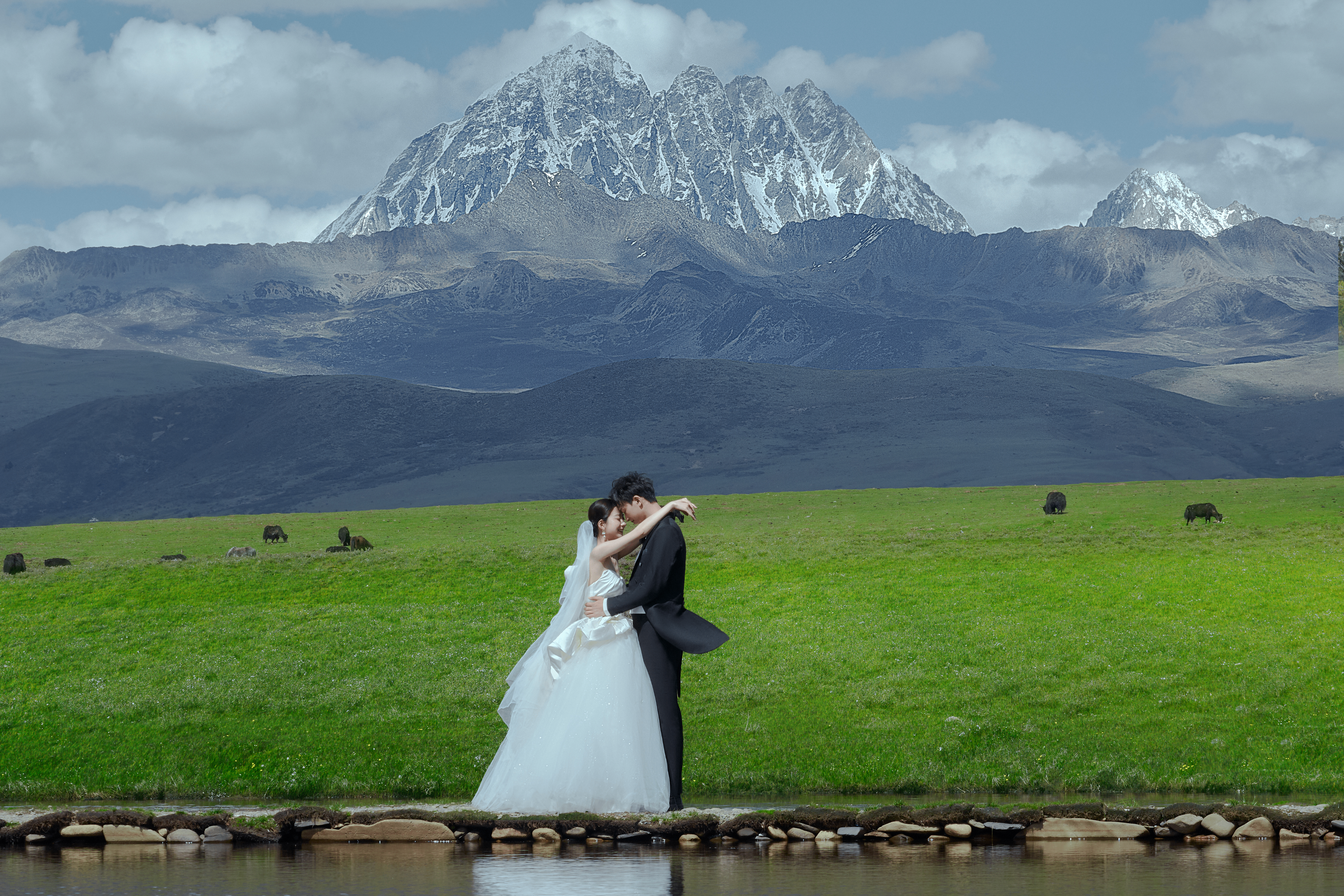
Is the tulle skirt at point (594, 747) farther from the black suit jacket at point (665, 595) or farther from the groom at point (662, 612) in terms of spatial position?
the black suit jacket at point (665, 595)

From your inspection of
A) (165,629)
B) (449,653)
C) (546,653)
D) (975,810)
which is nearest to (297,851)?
(546,653)

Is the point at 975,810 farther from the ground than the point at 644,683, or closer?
closer

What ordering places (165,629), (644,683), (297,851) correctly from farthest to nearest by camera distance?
1. (165,629)
2. (644,683)
3. (297,851)

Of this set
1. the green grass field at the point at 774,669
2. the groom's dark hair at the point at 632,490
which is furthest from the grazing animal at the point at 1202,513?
the groom's dark hair at the point at 632,490

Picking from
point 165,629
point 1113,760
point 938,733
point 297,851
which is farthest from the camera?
point 165,629

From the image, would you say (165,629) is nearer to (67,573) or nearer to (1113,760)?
(67,573)

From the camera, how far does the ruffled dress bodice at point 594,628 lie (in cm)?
1596

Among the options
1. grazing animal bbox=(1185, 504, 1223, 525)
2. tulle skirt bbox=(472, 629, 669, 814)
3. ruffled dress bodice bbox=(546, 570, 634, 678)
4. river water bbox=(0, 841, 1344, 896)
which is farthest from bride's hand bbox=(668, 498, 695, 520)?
grazing animal bbox=(1185, 504, 1223, 525)

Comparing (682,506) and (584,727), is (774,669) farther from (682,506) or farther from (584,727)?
(682,506)

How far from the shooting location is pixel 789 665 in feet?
85.6

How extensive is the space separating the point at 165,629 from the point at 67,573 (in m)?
12.0

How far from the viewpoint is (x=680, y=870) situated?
1320cm

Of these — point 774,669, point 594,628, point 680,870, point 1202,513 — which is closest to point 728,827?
point 680,870

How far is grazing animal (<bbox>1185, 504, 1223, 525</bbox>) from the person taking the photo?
5494cm
